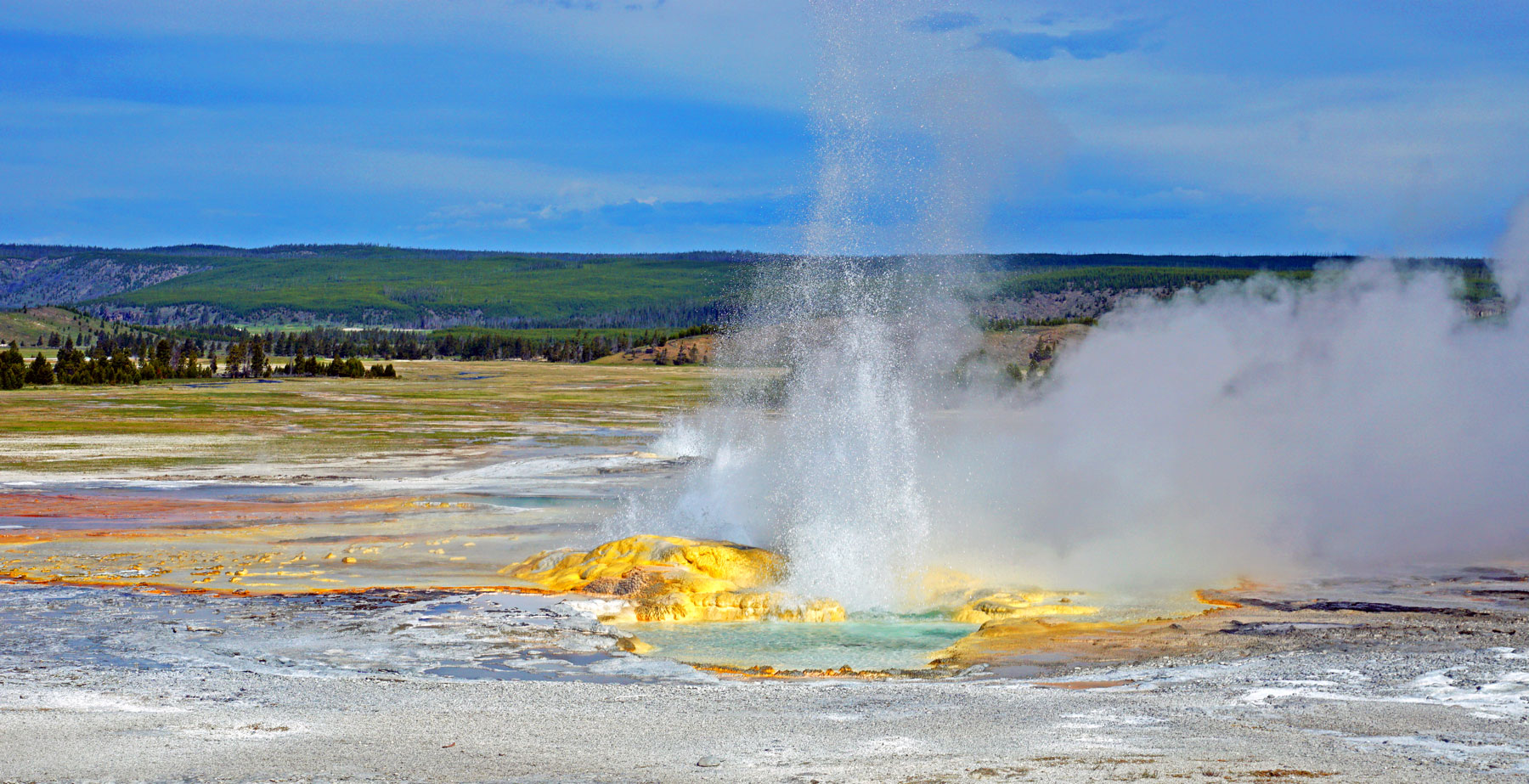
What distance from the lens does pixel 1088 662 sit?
1283cm

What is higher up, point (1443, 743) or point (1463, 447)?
point (1463, 447)

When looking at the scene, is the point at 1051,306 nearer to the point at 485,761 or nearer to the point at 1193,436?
the point at 1193,436

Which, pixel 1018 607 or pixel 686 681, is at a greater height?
pixel 1018 607

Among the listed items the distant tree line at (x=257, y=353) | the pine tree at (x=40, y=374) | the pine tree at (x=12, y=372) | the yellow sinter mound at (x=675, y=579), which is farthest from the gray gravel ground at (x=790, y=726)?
the pine tree at (x=40, y=374)

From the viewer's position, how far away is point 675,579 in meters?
16.7

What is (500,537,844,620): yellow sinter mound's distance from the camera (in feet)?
51.6

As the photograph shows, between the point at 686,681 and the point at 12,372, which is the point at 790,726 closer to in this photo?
the point at 686,681

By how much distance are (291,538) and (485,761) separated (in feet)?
46.4

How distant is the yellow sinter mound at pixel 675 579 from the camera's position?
51.6 ft

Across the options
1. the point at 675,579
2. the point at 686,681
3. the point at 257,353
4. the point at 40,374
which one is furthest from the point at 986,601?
the point at 257,353

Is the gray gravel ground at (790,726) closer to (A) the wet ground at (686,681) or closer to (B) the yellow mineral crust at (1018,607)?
(A) the wet ground at (686,681)

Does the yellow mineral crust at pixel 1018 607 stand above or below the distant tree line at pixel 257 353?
below

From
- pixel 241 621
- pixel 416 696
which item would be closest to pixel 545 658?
pixel 416 696

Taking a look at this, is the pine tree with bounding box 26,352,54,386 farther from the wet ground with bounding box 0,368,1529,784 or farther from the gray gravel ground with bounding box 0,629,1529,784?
the gray gravel ground with bounding box 0,629,1529,784
